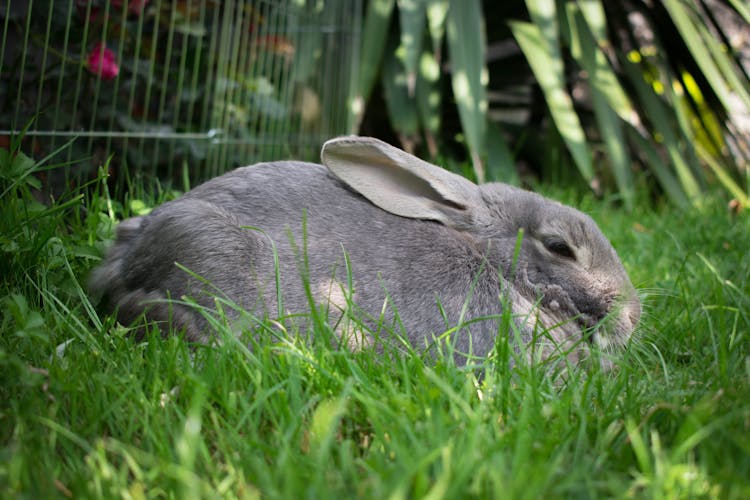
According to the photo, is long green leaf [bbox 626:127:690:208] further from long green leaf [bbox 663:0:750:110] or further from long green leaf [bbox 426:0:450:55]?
long green leaf [bbox 426:0:450:55]

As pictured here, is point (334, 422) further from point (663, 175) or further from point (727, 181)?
point (727, 181)

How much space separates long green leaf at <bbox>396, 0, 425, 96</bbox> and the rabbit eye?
205cm

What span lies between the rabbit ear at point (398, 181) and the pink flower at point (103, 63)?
1398 millimetres

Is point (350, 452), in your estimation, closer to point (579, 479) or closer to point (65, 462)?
point (579, 479)

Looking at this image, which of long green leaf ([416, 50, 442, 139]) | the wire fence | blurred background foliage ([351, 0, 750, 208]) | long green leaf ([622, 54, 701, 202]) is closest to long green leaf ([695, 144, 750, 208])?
blurred background foliage ([351, 0, 750, 208])

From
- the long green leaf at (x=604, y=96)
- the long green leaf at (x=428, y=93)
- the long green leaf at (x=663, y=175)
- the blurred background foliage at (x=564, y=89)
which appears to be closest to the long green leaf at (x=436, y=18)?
the blurred background foliage at (x=564, y=89)

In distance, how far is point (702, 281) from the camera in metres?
3.17

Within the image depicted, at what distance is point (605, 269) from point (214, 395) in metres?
1.48

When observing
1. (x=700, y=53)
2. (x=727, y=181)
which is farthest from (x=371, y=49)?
(x=727, y=181)

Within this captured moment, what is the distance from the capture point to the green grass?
4.61 feet

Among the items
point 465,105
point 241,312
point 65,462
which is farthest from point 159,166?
point 65,462

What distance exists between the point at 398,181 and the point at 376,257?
0.35 meters

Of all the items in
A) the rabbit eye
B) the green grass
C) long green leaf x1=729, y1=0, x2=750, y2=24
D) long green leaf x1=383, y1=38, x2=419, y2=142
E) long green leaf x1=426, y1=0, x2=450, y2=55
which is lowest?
the green grass

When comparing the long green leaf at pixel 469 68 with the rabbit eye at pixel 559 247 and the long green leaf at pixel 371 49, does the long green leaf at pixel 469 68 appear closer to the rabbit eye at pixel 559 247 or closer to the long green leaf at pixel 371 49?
the long green leaf at pixel 371 49
